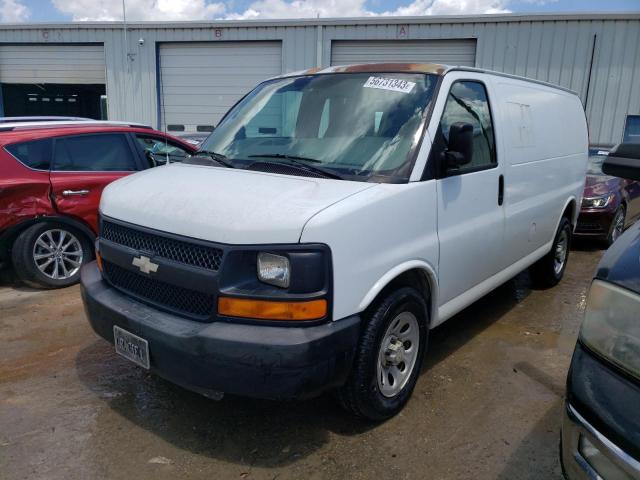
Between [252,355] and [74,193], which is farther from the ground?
[74,193]

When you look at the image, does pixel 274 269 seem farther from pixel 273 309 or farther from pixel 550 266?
pixel 550 266

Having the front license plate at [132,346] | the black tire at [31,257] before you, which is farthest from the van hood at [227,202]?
the black tire at [31,257]

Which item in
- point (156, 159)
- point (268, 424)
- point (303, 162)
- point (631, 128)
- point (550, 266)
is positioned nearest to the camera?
point (268, 424)

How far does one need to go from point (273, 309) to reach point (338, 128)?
137 cm

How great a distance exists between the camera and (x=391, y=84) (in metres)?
3.30

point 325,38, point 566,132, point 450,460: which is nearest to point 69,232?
point 450,460

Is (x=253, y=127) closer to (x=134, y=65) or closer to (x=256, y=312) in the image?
(x=256, y=312)

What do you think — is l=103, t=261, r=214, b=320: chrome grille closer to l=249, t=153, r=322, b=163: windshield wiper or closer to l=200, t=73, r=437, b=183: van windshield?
l=200, t=73, r=437, b=183: van windshield

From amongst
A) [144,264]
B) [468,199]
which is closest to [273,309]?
[144,264]

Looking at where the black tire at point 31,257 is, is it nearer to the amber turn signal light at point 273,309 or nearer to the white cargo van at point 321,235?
the white cargo van at point 321,235

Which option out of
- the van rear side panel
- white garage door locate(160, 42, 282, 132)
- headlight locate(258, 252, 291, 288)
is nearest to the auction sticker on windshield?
the van rear side panel

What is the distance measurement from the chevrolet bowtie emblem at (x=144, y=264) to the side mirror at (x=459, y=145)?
1785 millimetres

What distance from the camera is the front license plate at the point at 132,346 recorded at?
8.61 feet

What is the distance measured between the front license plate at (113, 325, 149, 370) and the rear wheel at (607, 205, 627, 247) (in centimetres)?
692
